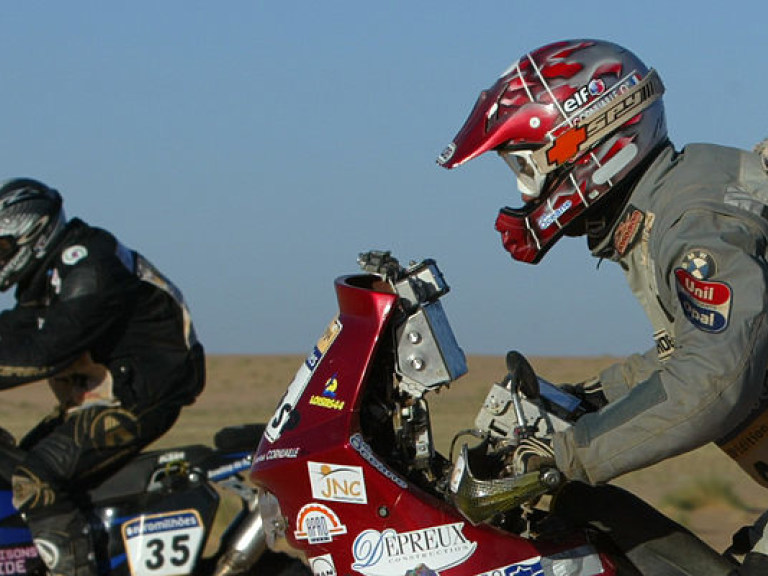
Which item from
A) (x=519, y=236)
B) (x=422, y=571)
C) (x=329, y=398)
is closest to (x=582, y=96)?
(x=519, y=236)

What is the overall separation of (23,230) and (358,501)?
3570mm

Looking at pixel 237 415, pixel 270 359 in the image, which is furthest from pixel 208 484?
pixel 270 359

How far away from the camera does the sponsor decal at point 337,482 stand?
4324mm

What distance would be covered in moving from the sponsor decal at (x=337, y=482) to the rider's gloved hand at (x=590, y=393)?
985mm

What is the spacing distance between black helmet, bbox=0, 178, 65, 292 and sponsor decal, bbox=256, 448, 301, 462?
10.2ft

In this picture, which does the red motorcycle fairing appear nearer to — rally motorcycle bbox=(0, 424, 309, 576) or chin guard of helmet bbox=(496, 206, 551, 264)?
chin guard of helmet bbox=(496, 206, 551, 264)

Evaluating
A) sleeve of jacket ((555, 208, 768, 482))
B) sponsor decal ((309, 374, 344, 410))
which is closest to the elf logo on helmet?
sleeve of jacket ((555, 208, 768, 482))

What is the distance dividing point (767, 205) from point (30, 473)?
13.3 ft

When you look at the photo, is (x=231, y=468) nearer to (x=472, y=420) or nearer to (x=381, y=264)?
(x=381, y=264)

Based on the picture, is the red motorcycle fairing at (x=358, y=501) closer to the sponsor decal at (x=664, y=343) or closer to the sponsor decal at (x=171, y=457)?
the sponsor decal at (x=664, y=343)

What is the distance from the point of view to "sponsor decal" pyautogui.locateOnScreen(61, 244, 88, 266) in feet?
24.0

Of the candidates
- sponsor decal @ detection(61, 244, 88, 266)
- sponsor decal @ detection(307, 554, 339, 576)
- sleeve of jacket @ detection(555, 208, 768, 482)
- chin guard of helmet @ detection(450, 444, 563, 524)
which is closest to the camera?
sleeve of jacket @ detection(555, 208, 768, 482)

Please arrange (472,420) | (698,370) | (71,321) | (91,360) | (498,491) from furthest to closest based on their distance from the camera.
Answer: (472,420) → (91,360) → (71,321) → (498,491) → (698,370)

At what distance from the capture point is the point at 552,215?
184 inches
